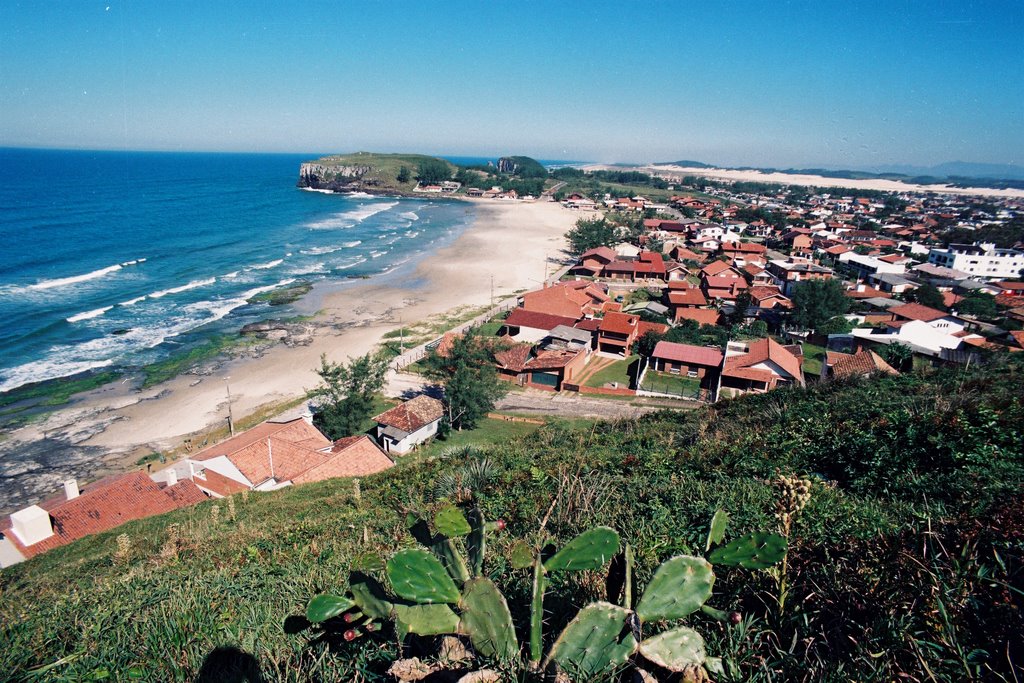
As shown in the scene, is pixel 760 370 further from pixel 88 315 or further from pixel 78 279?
pixel 78 279

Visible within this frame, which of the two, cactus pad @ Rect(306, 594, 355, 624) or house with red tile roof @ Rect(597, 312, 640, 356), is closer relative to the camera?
cactus pad @ Rect(306, 594, 355, 624)

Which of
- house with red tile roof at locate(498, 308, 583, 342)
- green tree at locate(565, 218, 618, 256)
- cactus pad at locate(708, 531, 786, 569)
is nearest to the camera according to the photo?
cactus pad at locate(708, 531, 786, 569)

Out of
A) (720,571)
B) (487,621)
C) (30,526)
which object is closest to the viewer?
(487,621)

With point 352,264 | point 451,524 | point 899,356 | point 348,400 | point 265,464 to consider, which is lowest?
point 265,464

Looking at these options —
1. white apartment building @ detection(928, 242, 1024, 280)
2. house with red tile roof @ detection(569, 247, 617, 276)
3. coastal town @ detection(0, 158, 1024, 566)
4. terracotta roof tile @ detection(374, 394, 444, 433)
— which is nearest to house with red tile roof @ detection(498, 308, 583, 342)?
coastal town @ detection(0, 158, 1024, 566)

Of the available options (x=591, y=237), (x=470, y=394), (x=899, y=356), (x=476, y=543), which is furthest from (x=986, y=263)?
(x=476, y=543)

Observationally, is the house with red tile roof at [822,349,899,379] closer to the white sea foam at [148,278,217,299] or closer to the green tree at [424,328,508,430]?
the green tree at [424,328,508,430]

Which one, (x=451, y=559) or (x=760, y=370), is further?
(x=760, y=370)
